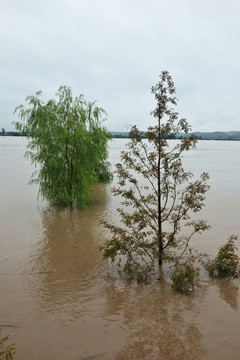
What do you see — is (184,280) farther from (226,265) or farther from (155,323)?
(155,323)

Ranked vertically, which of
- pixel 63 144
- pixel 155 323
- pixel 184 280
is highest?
pixel 63 144

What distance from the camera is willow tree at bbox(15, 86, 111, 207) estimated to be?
13.9 meters

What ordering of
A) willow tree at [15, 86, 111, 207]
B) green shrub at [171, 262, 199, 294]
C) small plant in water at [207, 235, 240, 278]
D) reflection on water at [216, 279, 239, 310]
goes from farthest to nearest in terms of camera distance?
willow tree at [15, 86, 111, 207]
small plant in water at [207, 235, 240, 278]
green shrub at [171, 262, 199, 294]
reflection on water at [216, 279, 239, 310]


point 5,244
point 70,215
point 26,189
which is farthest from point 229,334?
point 26,189

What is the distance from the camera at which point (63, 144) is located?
14.1 m

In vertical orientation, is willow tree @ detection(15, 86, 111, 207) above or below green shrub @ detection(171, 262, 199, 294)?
above

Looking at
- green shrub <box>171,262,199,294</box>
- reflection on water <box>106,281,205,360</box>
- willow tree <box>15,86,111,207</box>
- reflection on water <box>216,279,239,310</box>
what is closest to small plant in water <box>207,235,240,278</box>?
reflection on water <box>216,279,239,310</box>

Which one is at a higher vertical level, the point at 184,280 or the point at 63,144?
the point at 63,144

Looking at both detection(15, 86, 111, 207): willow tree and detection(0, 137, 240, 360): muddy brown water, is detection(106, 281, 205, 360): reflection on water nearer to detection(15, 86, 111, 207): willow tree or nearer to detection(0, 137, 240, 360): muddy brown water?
detection(0, 137, 240, 360): muddy brown water

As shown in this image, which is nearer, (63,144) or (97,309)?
(97,309)

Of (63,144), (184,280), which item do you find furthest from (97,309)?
(63,144)

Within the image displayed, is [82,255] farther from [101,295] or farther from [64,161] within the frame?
[64,161]

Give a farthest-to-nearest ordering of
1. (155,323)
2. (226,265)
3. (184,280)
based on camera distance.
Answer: (226,265), (184,280), (155,323)

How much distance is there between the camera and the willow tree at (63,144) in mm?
13922
